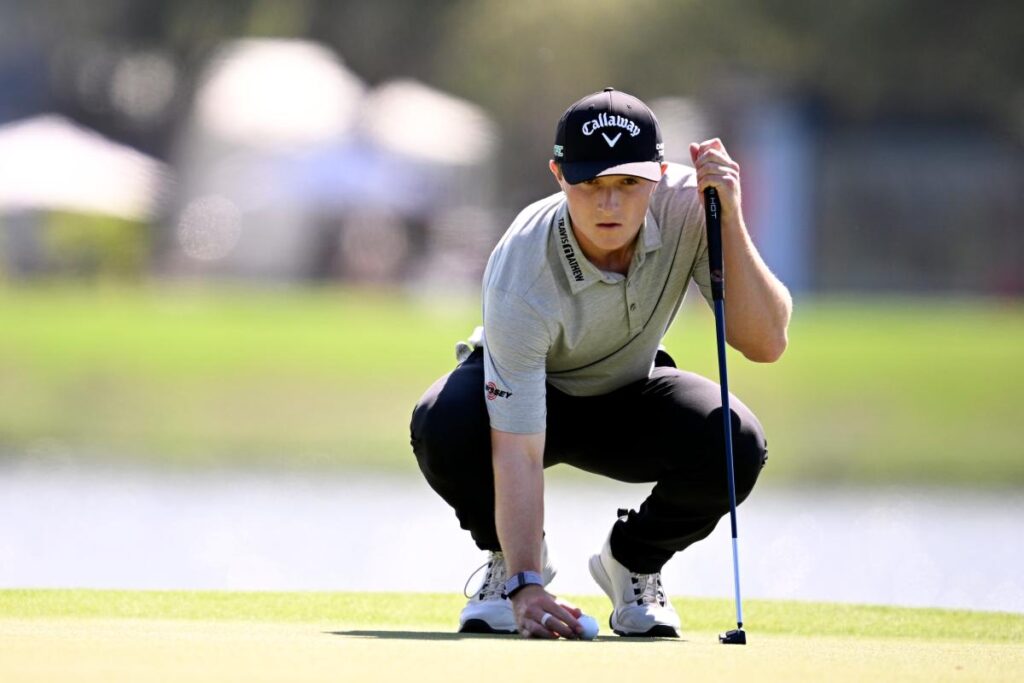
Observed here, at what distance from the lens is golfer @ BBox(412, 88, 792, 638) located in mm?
3684

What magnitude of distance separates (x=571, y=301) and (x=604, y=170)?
0.34 metres

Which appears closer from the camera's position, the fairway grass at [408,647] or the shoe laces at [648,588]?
the fairway grass at [408,647]

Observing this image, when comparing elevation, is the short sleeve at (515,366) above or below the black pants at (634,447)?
above

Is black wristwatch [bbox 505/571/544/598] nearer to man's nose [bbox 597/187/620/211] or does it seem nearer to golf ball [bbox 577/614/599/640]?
golf ball [bbox 577/614/599/640]

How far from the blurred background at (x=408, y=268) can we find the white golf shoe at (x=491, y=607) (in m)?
1.40

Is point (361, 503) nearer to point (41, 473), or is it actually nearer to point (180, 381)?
point (41, 473)

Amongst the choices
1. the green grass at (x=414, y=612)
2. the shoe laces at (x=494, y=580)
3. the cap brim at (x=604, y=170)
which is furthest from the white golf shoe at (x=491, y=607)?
the cap brim at (x=604, y=170)

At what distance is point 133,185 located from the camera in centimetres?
2897

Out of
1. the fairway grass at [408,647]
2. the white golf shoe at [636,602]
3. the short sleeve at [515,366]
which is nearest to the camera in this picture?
the fairway grass at [408,647]

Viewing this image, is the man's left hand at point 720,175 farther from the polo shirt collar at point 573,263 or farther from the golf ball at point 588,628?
the golf ball at point 588,628

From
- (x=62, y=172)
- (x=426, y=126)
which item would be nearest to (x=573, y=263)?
(x=62, y=172)

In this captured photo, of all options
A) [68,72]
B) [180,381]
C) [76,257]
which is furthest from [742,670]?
[68,72]

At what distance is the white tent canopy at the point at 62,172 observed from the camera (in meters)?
27.5

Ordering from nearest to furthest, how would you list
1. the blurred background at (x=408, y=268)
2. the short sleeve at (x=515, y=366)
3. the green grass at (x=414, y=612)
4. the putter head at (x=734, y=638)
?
the putter head at (x=734, y=638), the short sleeve at (x=515, y=366), the green grass at (x=414, y=612), the blurred background at (x=408, y=268)
